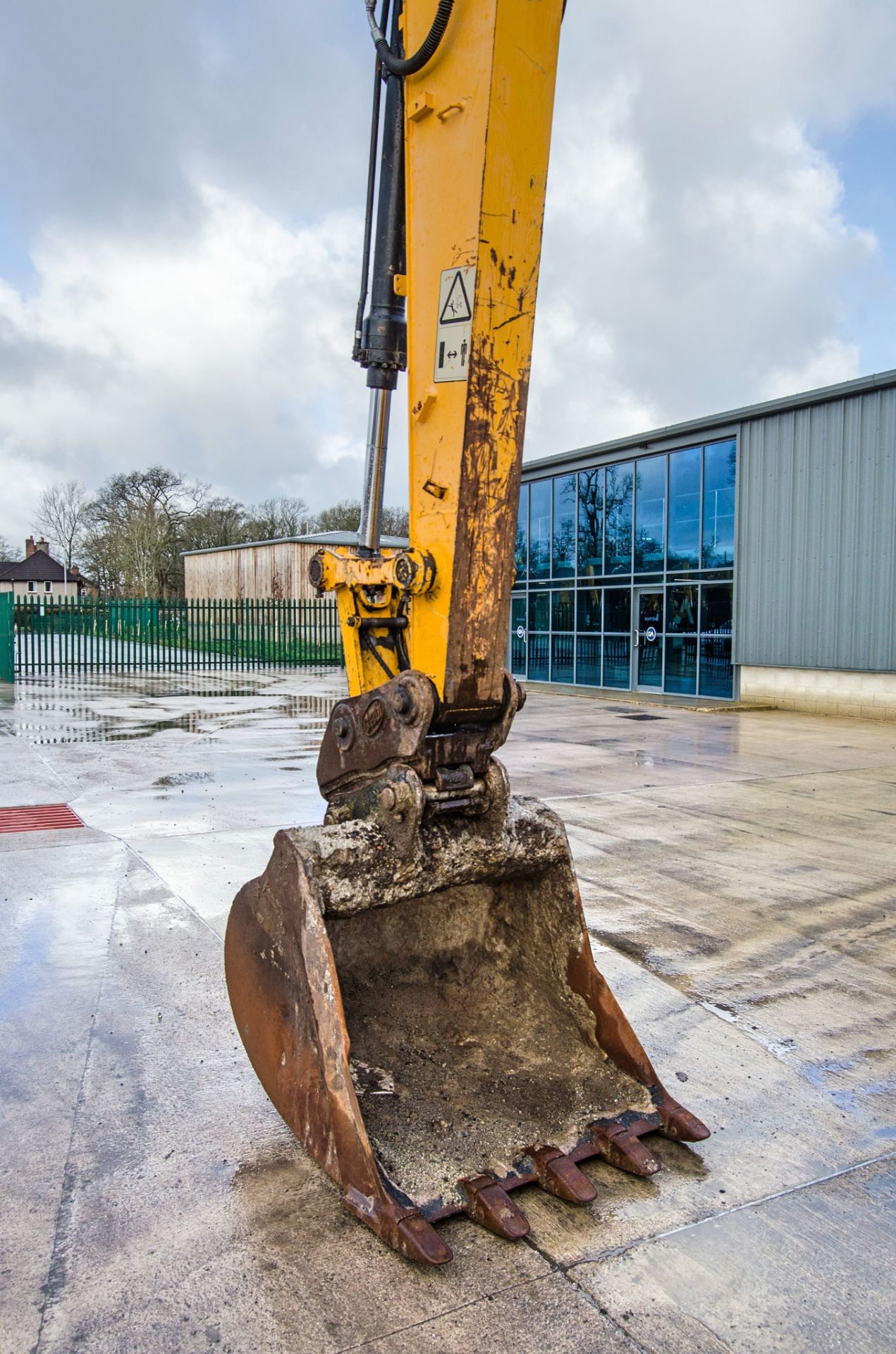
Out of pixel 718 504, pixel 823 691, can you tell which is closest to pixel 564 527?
pixel 718 504

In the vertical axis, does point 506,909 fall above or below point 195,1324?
above

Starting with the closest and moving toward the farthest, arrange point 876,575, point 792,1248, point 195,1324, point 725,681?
point 195,1324, point 792,1248, point 876,575, point 725,681

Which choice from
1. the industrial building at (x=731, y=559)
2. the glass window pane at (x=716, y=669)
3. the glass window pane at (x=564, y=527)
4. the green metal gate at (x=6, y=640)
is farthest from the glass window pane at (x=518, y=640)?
the green metal gate at (x=6, y=640)

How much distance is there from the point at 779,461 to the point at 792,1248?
1653cm

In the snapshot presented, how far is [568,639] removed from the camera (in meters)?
22.4

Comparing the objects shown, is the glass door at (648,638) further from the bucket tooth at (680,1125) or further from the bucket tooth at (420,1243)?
the bucket tooth at (420,1243)

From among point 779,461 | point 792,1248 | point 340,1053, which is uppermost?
point 779,461

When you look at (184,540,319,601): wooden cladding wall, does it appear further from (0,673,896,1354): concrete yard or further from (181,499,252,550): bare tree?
(0,673,896,1354): concrete yard

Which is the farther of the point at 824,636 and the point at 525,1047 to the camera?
the point at 824,636

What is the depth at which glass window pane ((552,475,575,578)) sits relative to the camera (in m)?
22.3

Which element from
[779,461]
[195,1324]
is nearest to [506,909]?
[195,1324]

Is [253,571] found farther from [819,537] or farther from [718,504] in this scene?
[819,537]

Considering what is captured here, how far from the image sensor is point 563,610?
888 inches

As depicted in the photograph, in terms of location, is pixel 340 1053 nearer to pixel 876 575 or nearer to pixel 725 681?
pixel 876 575
